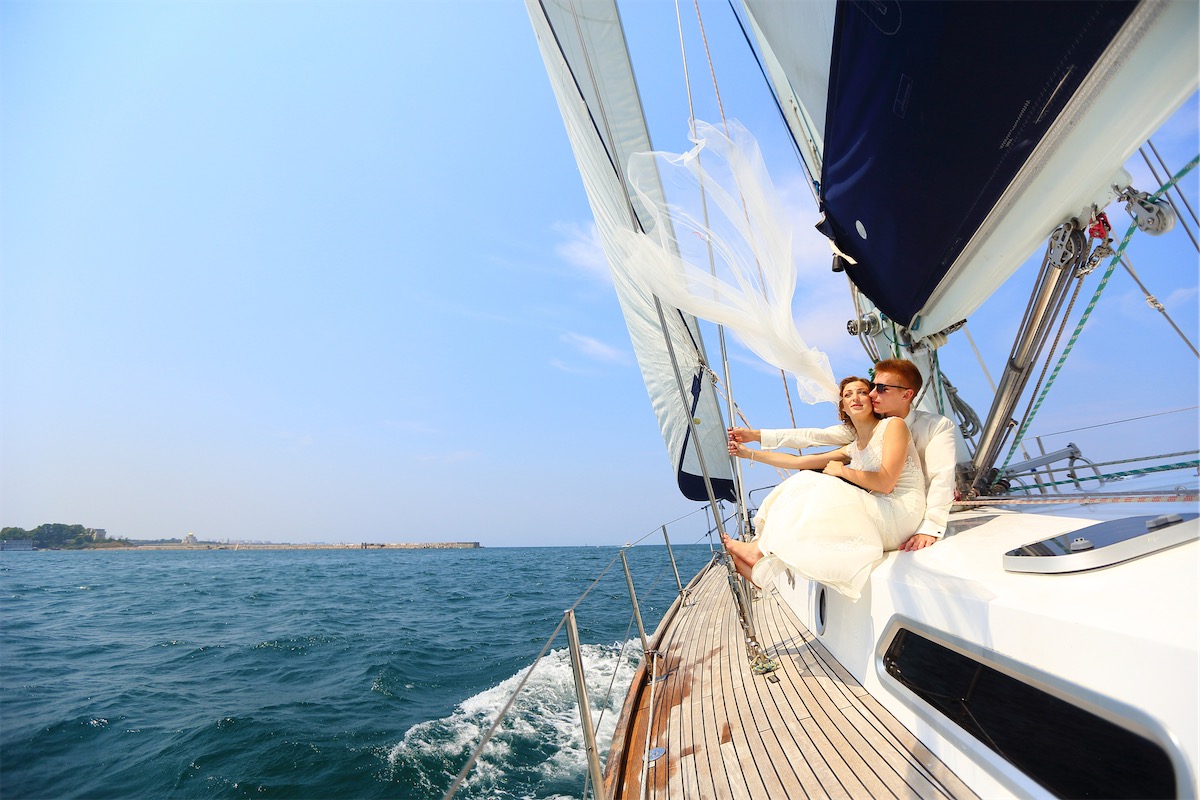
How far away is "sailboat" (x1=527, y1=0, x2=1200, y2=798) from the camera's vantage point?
1.17m

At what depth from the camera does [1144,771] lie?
44.0 inches

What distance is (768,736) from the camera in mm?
2098

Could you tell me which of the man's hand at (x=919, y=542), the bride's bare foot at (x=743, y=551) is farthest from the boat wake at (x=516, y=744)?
the man's hand at (x=919, y=542)

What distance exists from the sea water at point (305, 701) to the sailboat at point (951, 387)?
40.6 inches

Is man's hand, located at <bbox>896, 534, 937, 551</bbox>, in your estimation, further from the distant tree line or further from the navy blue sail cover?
the distant tree line

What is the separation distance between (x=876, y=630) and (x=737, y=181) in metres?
1.98

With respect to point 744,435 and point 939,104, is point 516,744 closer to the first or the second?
point 744,435

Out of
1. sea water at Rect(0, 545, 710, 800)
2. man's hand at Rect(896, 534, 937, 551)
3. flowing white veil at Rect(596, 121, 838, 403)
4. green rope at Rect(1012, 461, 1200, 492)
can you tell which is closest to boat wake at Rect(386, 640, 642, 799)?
sea water at Rect(0, 545, 710, 800)

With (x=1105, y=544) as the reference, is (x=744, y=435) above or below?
above

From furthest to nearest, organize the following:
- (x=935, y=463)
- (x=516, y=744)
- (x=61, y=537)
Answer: (x=61, y=537) < (x=516, y=744) < (x=935, y=463)

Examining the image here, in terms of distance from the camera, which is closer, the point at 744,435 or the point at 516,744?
the point at 744,435

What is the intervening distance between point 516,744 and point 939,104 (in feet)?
16.7

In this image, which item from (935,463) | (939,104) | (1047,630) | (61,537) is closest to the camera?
(1047,630)

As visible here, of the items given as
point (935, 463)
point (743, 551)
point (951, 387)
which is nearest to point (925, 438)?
point (935, 463)
